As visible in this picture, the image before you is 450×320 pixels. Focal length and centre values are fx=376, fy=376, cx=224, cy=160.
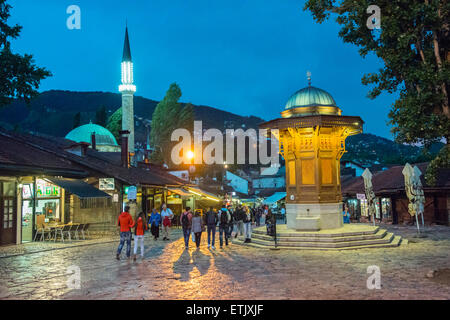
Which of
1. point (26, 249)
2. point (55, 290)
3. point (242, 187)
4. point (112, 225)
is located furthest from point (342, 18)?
point (242, 187)

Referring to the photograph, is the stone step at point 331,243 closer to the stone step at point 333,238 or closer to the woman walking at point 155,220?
the stone step at point 333,238

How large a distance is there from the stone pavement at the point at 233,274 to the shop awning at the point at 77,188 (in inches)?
149

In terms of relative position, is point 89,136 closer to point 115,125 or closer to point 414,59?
point 115,125

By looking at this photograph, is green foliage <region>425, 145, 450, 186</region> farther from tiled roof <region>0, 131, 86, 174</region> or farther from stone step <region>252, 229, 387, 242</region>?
tiled roof <region>0, 131, 86, 174</region>

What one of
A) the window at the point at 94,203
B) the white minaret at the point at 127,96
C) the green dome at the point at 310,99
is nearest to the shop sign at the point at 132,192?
the window at the point at 94,203

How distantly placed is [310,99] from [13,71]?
1373 cm

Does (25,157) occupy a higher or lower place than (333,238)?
higher

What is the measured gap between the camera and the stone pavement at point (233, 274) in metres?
7.31

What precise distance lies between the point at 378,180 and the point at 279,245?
18.1 m

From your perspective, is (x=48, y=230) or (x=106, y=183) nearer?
(x=48, y=230)

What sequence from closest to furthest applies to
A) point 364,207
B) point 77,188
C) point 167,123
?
point 77,188
point 364,207
point 167,123

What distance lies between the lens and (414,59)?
9766 mm

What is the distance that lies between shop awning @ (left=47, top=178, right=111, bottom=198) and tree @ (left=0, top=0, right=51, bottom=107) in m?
4.30

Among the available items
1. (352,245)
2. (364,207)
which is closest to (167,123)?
(364,207)
